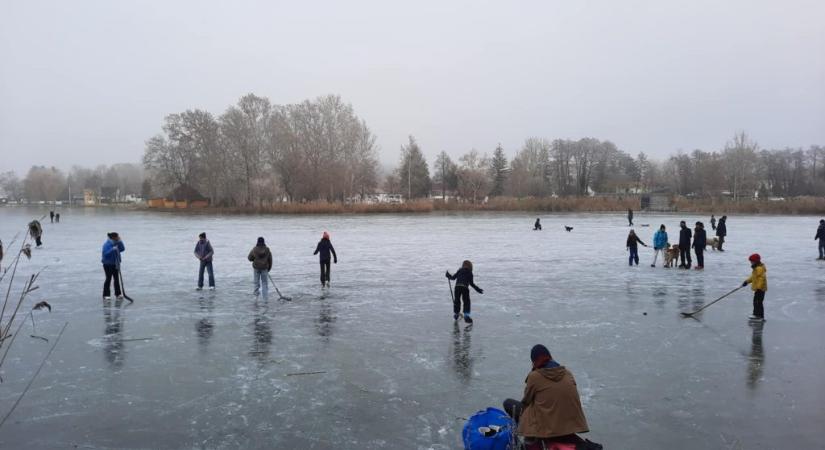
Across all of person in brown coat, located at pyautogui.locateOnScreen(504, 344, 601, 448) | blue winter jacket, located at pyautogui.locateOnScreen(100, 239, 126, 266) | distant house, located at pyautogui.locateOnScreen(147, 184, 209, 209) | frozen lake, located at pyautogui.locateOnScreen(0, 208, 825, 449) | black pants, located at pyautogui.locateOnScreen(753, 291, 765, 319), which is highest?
distant house, located at pyautogui.locateOnScreen(147, 184, 209, 209)

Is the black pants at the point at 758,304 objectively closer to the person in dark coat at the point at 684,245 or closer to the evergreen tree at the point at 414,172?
the person in dark coat at the point at 684,245

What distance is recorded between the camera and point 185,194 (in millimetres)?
82938

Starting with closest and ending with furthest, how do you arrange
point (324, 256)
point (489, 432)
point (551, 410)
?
point (551, 410), point (489, 432), point (324, 256)

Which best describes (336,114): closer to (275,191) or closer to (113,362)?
(275,191)

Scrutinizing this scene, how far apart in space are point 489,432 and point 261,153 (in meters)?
77.3

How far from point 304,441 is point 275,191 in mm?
72018

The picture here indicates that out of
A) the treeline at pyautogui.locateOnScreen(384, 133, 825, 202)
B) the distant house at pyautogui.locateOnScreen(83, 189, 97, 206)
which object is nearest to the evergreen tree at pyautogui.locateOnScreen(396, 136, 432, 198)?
the treeline at pyautogui.locateOnScreen(384, 133, 825, 202)

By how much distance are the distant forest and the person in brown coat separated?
71.0 meters

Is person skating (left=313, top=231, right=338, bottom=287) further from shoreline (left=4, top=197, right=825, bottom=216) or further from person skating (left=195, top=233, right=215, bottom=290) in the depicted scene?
shoreline (left=4, top=197, right=825, bottom=216)

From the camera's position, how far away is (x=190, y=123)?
7719cm

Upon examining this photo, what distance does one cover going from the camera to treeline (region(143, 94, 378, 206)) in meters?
75.3

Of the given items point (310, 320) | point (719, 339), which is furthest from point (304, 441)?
point (719, 339)

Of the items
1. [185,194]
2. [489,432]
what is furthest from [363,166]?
[489,432]

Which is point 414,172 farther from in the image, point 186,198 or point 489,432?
point 489,432
